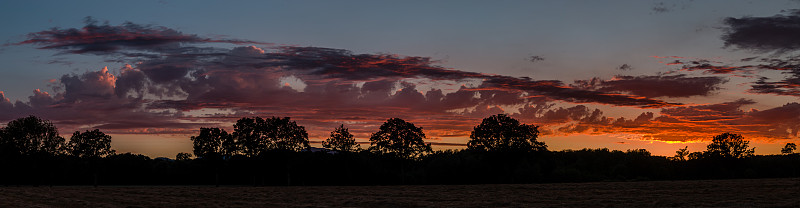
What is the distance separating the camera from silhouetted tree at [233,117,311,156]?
373ft

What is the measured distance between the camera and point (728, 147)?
137 metres

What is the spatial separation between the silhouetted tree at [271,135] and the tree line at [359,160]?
0.63 ft

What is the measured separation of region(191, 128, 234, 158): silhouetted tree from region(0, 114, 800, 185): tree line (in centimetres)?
20

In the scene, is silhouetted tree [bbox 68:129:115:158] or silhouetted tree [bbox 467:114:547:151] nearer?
silhouetted tree [bbox 467:114:547:151]

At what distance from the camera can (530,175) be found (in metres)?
106

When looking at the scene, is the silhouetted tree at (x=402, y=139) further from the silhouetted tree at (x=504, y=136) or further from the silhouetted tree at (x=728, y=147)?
the silhouetted tree at (x=728, y=147)

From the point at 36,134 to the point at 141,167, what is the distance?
29.0 m

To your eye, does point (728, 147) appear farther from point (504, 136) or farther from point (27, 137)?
point (27, 137)

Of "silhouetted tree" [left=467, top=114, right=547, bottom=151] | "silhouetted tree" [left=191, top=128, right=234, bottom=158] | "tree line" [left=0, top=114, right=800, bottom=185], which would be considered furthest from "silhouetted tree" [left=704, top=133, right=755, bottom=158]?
"silhouetted tree" [left=191, top=128, right=234, bottom=158]

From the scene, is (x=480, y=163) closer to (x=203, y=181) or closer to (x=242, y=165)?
(x=242, y=165)

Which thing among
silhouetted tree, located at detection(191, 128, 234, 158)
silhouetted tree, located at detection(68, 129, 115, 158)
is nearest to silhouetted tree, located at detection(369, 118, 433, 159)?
silhouetted tree, located at detection(191, 128, 234, 158)

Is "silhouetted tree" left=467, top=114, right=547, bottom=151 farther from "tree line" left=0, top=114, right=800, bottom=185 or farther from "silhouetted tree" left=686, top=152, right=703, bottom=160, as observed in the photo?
"silhouetted tree" left=686, top=152, right=703, bottom=160

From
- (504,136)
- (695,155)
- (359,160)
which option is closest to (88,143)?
(359,160)

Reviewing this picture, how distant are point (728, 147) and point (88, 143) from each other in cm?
14651
